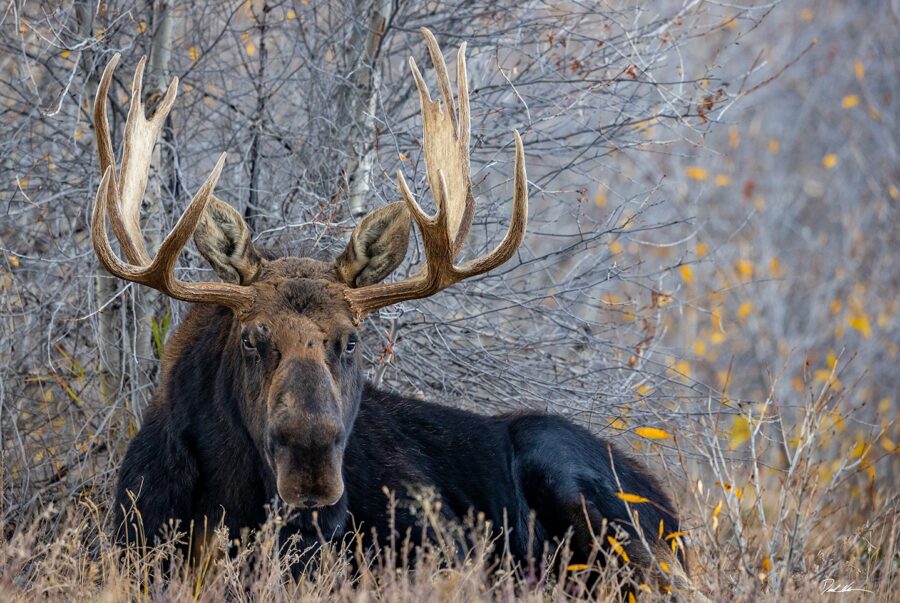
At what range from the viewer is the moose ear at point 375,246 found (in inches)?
219

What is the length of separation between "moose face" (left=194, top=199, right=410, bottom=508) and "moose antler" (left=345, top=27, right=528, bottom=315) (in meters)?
0.15

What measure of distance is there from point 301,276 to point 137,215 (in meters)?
0.79

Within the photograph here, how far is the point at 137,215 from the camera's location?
17.8 feet

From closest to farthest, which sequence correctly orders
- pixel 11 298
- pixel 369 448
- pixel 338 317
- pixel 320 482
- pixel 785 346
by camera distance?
pixel 320 482
pixel 338 317
pixel 369 448
pixel 11 298
pixel 785 346

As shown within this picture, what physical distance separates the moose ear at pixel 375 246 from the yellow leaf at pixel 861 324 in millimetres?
8797

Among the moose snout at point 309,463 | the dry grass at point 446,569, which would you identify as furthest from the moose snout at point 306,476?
the dry grass at point 446,569

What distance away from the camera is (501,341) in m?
7.29

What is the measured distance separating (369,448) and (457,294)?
4.16ft

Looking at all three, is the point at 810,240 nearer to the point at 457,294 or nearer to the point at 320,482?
the point at 457,294

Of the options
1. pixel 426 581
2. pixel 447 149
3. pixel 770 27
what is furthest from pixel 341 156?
pixel 770 27

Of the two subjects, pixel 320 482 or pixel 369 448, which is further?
pixel 369 448

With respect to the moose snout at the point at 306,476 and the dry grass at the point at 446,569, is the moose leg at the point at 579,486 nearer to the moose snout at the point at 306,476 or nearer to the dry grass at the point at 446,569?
the dry grass at the point at 446,569

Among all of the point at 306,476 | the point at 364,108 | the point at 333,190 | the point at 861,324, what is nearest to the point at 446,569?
the point at 306,476
